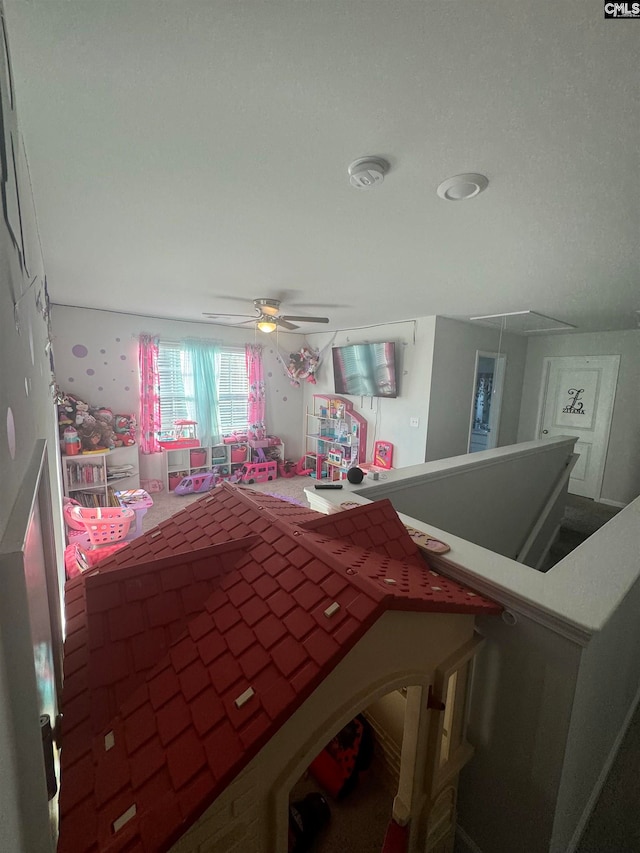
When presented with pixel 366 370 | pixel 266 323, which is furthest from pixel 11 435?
pixel 366 370

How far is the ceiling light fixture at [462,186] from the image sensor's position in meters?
1.21

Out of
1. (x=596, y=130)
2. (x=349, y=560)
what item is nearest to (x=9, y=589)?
(x=349, y=560)

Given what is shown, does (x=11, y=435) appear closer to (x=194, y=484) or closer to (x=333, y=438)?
(x=194, y=484)

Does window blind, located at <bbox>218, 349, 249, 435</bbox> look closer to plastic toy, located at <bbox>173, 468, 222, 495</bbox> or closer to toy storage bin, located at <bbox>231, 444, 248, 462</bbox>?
toy storage bin, located at <bbox>231, 444, 248, 462</bbox>

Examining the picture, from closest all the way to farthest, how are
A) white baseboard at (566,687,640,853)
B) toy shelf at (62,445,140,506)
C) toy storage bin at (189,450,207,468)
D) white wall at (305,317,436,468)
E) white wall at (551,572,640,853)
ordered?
1. white wall at (551,572,640,853)
2. white baseboard at (566,687,640,853)
3. toy shelf at (62,445,140,506)
4. white wall at (305,317,436,468)
5. toy storage bin at (189,450,207,468)

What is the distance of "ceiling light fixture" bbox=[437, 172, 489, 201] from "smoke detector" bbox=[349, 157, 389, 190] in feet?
0.80

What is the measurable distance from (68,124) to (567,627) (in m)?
2.07

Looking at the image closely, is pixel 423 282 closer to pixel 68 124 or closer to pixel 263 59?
pixel 263 59

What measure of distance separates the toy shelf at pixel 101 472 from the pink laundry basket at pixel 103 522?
0.74 metres

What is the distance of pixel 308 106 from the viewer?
0.94m

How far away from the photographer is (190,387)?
467 cm

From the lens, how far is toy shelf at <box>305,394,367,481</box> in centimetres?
489

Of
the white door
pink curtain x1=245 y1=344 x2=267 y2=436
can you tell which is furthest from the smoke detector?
the white door

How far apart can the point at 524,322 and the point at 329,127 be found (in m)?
3.71
